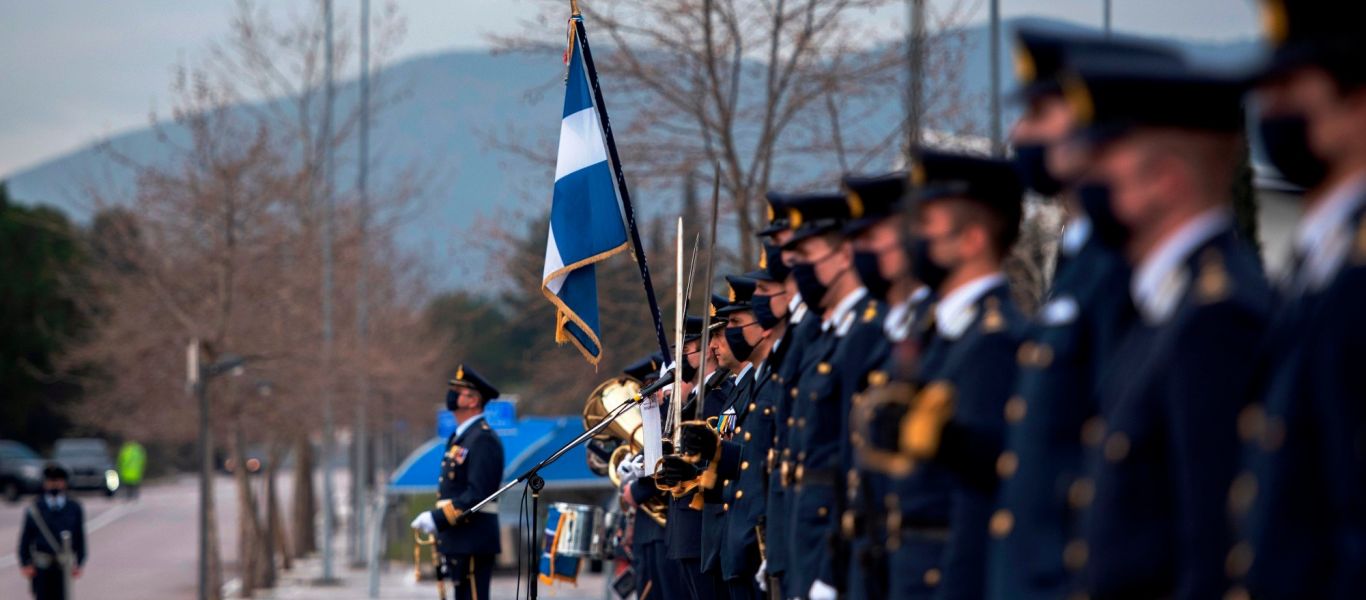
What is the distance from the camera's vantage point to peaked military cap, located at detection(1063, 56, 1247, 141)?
12.1ft

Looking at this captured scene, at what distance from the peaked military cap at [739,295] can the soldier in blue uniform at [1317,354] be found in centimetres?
599

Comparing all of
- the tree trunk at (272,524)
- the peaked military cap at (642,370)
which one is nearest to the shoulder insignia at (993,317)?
the peaked military cap at (642,370)

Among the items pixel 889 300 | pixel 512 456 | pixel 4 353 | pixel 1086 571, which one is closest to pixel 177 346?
pixel 512 456

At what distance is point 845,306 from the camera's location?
266 inches

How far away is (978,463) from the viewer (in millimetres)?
4648

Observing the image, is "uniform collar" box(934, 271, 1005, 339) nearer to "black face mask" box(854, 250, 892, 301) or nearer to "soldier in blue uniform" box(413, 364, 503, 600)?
"black face mask" box(854, 250, 892, 301)

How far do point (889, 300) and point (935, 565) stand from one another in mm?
1267

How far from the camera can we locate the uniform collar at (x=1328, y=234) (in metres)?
3.38

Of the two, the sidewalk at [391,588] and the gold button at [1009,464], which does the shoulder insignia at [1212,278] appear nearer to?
the gold button at [1009,464]

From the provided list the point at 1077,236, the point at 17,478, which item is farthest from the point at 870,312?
the point at 17,478

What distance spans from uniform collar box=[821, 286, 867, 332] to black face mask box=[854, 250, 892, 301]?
32.0 inches

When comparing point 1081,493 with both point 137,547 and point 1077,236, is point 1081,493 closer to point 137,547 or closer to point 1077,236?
point 1077,236

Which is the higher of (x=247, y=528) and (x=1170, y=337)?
(x=1170, y=337)

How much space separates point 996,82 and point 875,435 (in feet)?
41.1
